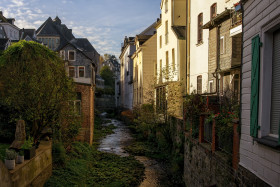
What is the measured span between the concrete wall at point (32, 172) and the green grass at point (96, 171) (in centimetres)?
54

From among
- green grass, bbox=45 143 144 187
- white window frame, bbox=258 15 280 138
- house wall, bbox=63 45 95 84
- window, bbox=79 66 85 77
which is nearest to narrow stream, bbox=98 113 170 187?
green grass, bbox=45 143 144 187

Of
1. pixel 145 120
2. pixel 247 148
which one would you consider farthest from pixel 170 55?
pixel 247 148

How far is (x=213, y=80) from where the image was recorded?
50.9ft

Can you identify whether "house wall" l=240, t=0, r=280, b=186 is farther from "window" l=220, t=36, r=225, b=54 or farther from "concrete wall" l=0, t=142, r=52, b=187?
"window" l=220, t=36, r=225, b=54

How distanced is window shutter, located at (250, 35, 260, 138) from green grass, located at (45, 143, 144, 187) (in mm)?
8358

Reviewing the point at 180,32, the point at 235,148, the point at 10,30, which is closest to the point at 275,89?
the point at 235,148

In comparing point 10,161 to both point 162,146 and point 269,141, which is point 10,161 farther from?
point 162,146

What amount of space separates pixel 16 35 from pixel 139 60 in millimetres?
39521

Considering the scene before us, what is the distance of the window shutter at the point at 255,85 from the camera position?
17.7 ft

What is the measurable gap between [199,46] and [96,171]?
1016cm

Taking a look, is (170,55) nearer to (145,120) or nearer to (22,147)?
(145,120)

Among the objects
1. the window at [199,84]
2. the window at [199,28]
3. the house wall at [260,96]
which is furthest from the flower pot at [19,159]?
the window at [199,28]

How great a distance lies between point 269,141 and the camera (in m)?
4.90

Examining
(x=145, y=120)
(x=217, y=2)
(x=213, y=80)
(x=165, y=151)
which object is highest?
(x=217, y=2)
